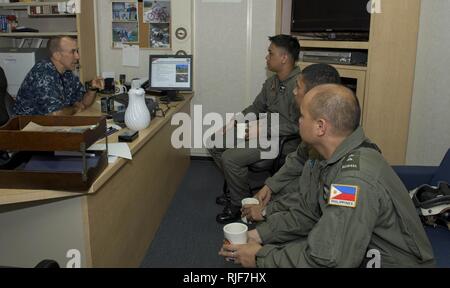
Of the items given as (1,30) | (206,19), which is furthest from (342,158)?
(1,30)

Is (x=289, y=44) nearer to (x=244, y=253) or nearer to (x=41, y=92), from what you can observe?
(x=41, y=92)

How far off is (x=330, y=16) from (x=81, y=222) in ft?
8.28

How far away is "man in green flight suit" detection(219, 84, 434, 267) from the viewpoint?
4.09ft

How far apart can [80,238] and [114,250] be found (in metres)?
0.34

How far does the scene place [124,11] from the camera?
4281 mm

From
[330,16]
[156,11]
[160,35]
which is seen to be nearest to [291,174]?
[330,16]

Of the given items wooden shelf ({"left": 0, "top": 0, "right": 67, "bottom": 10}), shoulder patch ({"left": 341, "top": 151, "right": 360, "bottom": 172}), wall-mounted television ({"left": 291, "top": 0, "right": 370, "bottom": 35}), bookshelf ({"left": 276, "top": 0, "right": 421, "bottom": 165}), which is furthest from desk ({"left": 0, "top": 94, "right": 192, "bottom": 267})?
wooden shelf ({"left": 0, "top": 0, "right": 67, "bottom": 10})

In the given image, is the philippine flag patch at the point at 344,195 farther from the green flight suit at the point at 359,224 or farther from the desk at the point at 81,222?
the desk at the point at 81,222

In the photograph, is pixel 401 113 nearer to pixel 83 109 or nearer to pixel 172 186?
pixel 172 186

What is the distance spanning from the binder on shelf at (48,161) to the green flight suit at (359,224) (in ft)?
2.39
